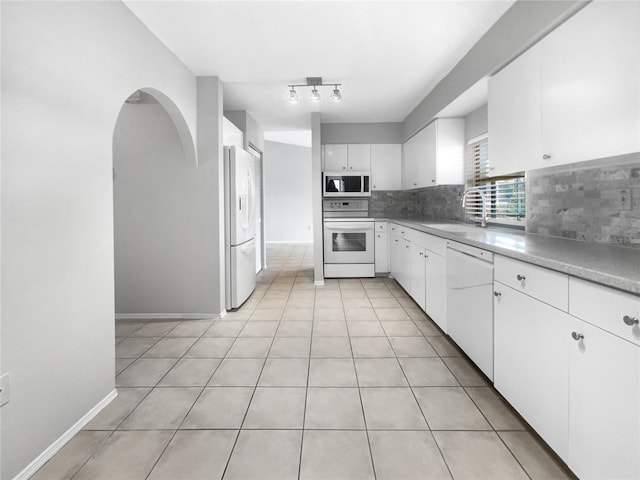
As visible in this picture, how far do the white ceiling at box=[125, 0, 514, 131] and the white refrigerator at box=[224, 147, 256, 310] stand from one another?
0.83 m

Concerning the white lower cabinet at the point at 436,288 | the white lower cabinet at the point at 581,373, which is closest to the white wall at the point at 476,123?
the white lower cabinet at the point at 436,288

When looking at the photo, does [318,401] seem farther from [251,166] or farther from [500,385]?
[251,166]

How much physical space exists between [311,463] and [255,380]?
2.72ft

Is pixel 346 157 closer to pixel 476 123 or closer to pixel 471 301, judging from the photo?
pixel 476 123

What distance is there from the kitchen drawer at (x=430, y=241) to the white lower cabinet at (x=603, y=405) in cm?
151

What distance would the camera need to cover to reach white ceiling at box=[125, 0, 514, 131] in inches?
90.5

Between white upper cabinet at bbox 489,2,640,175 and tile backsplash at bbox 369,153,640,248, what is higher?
Answer: white upper cabinet at bbox 489,2,640,175

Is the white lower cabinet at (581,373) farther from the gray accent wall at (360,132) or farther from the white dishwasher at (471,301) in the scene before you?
the gray accent wall at (360,132)

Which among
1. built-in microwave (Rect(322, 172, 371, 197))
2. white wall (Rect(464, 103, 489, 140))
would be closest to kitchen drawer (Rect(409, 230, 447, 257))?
white wall (Rect(464, 103, 489, 140))

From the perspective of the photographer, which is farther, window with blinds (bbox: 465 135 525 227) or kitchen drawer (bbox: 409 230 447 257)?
window with blinds (bbox: 465 135 525 227)

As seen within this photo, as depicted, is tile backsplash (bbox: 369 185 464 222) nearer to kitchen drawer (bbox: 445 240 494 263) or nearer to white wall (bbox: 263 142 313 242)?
kitchen drawer (bbox: 445 240 494 263)

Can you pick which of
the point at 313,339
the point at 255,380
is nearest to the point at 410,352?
the point at 313,339

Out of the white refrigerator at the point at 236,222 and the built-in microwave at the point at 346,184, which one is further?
the built-in microwave at the point at 346,184

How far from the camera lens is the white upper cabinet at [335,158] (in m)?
5.48
